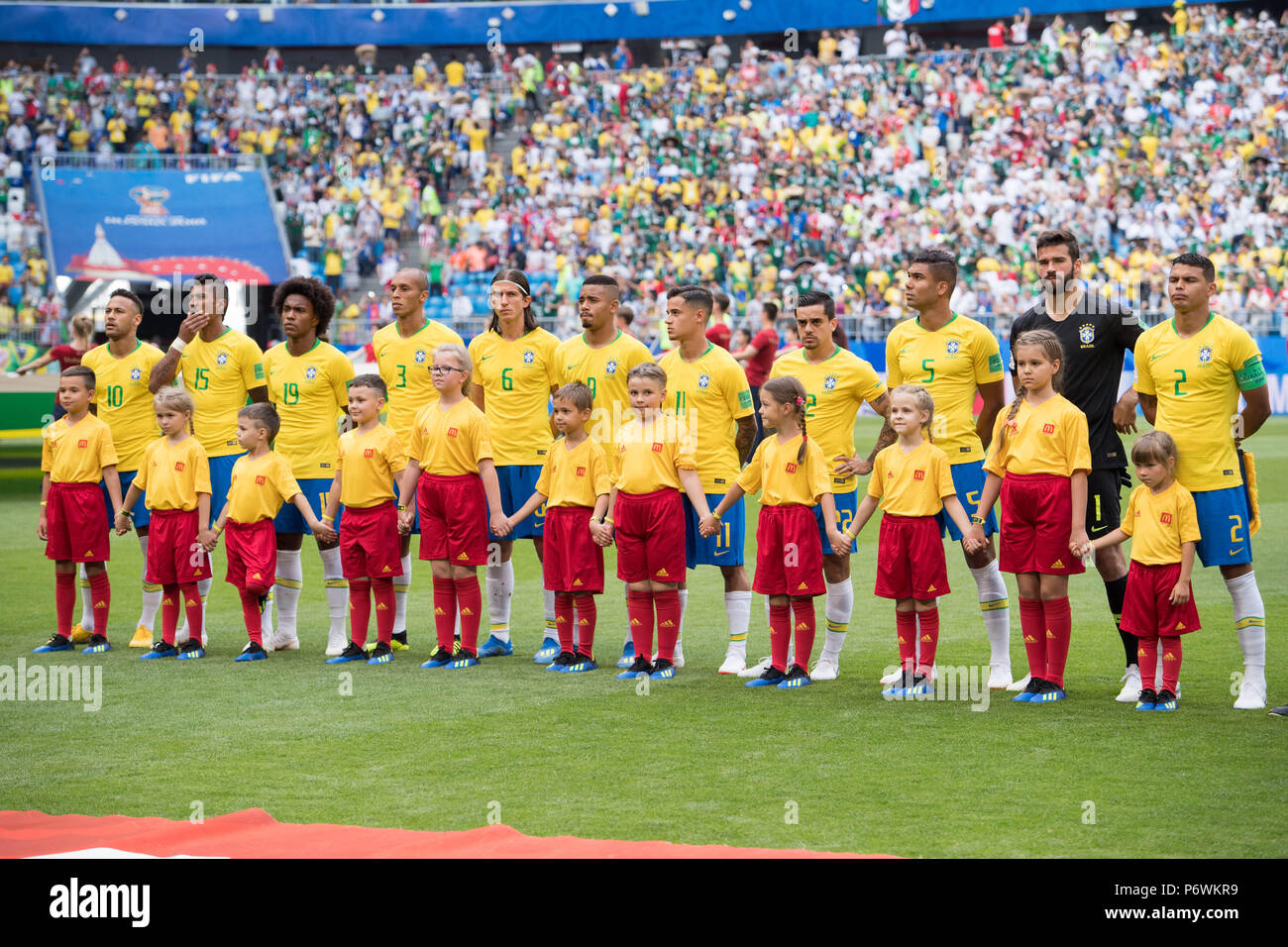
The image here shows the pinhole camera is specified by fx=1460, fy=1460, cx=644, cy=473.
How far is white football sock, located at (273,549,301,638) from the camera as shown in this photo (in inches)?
346

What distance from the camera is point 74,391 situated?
29.2 feet

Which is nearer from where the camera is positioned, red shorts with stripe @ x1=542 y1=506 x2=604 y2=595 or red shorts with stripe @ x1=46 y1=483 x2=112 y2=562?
red shorts with stripe @ x1=542 y1=506 x2=604 y2=595

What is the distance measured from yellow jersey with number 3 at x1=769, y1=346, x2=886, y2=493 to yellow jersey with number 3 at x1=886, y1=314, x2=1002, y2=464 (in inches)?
11.7

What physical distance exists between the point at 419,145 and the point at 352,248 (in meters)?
4.33

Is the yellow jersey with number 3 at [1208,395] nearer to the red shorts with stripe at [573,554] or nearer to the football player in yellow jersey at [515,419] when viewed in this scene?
the red shorts with stripe at [573,554]

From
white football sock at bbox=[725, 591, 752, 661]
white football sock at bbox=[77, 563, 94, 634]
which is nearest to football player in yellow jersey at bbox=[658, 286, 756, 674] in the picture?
white football sock at bbox=[725, 591, 752, 661]

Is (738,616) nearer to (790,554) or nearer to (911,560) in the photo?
(790,554)

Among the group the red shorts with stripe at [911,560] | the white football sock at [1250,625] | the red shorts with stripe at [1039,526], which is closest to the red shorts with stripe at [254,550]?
the red shorts with stripe at [911,560]

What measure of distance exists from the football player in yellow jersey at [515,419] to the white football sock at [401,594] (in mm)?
543

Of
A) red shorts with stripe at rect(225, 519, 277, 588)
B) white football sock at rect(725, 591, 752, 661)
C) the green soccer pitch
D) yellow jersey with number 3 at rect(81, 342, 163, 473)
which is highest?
yellow jersey with number 3 at rect(81, 342, 163, 473)

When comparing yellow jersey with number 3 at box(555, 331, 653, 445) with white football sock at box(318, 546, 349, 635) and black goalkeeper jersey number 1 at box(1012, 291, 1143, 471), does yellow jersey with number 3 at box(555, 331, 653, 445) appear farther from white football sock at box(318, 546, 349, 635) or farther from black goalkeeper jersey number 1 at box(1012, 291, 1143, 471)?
black goalkeeper jersey number 1 at box(1012, 291, 1143, 471)

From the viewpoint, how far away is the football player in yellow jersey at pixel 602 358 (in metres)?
8.27

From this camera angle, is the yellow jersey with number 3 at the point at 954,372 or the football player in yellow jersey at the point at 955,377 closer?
the football player in yellow jersey at the point at 955,377
